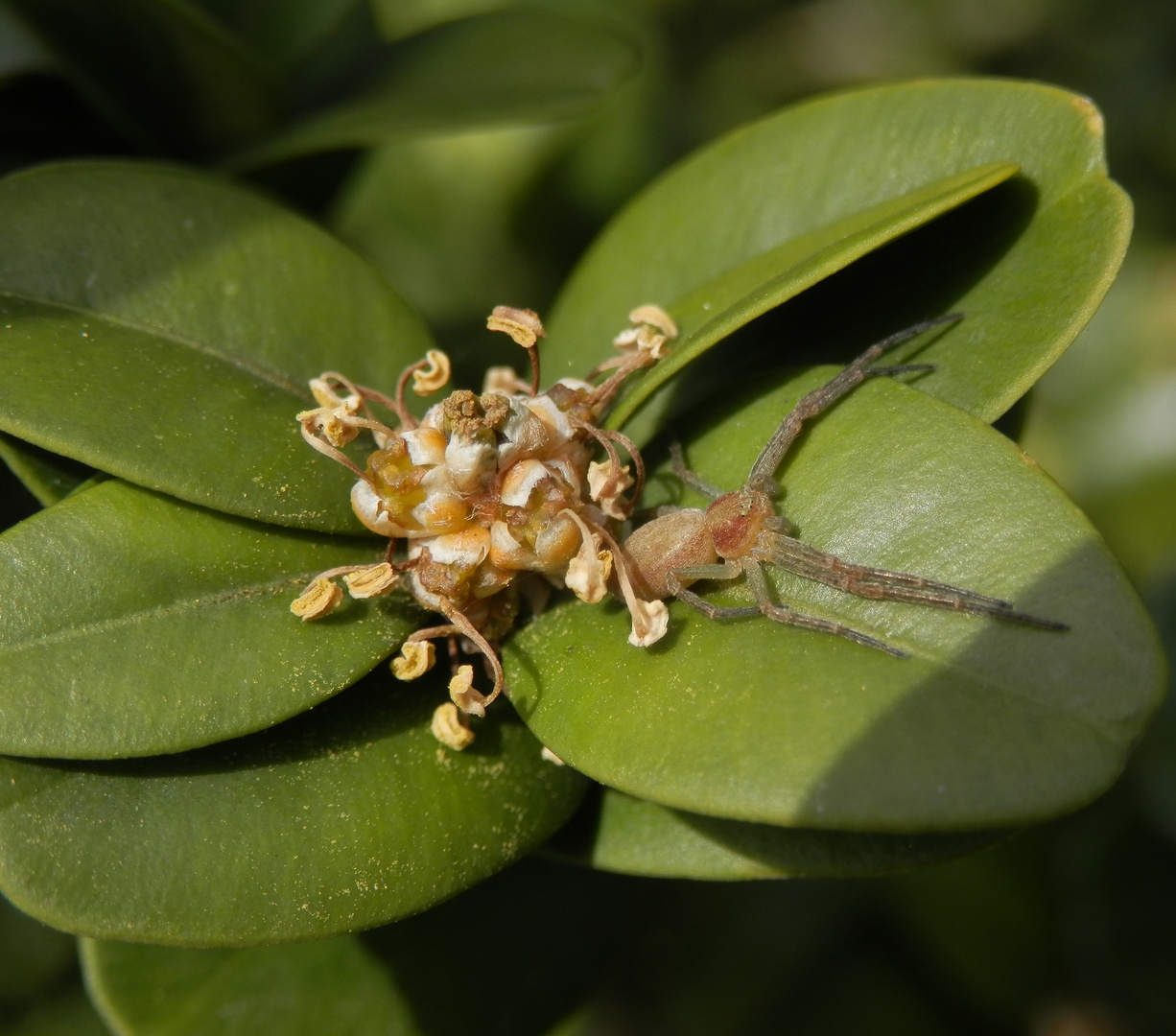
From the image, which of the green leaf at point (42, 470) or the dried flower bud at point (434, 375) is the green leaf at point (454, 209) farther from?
the green leaf at point (42, 470)

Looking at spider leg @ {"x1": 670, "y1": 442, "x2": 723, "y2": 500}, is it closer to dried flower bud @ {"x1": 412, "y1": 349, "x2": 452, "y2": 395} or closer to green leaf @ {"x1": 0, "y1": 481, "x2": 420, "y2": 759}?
dried flower bud @ {"x1": 412, "y1": 349, "x2": 452, "y2": 395}

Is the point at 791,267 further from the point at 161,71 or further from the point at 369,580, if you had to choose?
the point at 161,71

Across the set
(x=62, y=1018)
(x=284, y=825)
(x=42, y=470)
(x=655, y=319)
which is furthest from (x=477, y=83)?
(x=62, y=1018)

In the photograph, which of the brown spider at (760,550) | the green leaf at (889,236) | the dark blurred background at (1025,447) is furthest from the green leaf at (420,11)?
the brown spider at (760,550)

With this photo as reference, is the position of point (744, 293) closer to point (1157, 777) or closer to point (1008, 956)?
point (1157, 777)

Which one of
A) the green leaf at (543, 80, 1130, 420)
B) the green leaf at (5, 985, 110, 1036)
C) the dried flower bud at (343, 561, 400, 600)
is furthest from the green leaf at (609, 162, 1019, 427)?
the green leaf at (5, 985, 110, 1036)

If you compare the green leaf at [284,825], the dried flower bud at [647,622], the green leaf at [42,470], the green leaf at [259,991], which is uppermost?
the dried flower bud at [647,622]
